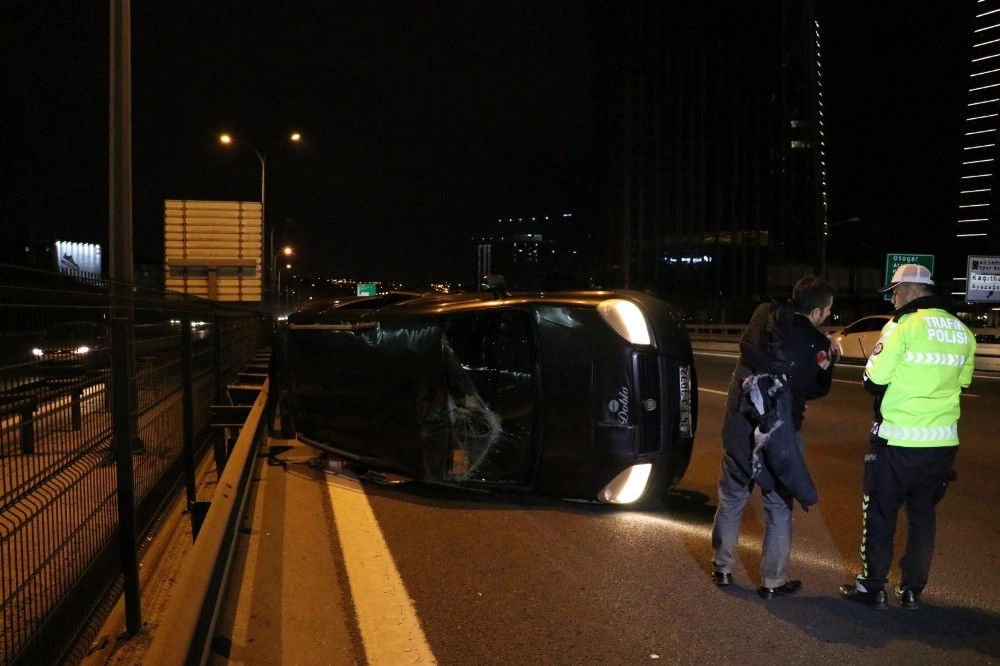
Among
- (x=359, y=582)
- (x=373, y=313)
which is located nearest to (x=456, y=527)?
(x=359, y=582)

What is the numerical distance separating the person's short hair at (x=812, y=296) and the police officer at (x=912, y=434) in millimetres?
383

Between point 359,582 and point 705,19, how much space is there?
292 feet

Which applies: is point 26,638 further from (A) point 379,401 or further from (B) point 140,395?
(A) point 379,401

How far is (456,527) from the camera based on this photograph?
20.2ft

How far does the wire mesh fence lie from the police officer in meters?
4.00

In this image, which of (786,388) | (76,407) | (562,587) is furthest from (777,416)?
(76,407)

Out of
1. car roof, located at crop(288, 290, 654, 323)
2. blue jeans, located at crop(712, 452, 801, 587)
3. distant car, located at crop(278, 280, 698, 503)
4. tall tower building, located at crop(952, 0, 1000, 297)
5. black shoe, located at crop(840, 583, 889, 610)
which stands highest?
tall tower building, located at crop(952, 0, 1000, 297)

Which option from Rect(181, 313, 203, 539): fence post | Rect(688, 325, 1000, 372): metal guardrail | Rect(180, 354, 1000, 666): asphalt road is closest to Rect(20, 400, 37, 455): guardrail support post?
Rect(180, 354, 1000, 666): asphalt road

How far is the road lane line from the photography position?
158 inches

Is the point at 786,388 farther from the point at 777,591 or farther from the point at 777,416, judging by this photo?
the point at 777,591

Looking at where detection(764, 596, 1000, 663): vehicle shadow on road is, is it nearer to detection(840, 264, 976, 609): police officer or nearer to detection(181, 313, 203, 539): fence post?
detection(840, 264, 976, 609): police officer

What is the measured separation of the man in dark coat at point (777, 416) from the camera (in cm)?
459

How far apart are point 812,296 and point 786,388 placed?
0.57m

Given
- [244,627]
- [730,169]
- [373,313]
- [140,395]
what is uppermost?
[730,169]
